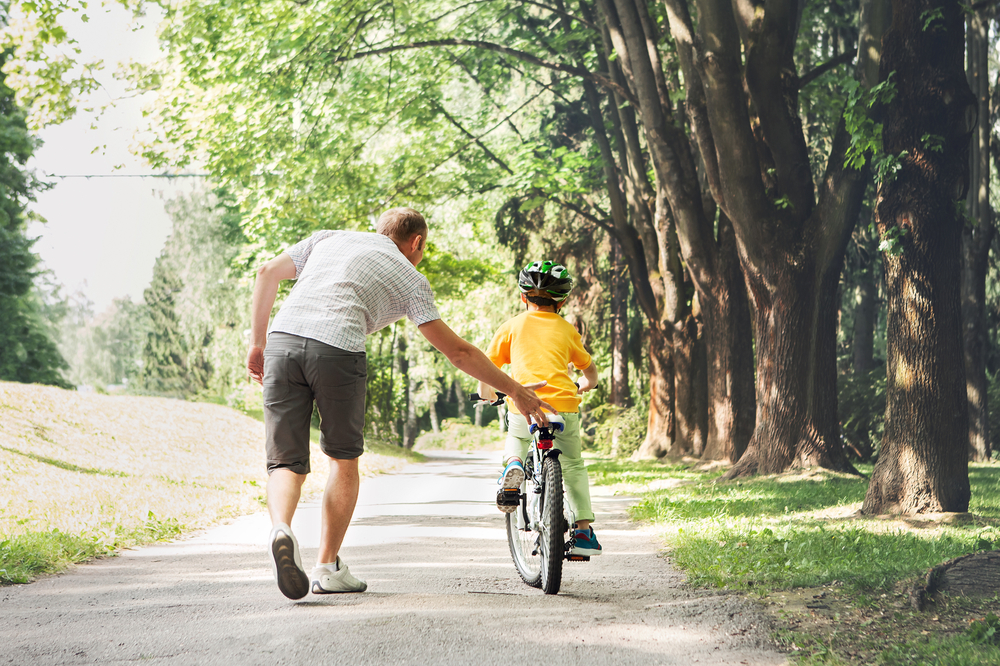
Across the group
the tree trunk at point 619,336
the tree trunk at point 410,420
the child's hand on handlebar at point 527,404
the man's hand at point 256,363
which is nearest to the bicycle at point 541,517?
the child's hand on handlebar at point 527,404

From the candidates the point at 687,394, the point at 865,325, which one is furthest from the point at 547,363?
the point at 865,325

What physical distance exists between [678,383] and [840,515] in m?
9.39

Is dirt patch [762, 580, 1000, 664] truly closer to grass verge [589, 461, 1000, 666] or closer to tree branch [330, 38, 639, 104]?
grass verge [589, 461, 1000, 666]

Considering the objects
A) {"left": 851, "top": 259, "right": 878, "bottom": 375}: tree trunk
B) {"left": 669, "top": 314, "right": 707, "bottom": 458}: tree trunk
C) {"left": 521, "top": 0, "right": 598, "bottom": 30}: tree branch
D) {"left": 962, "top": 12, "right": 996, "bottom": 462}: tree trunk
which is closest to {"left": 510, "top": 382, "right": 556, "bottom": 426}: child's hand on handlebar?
{"left": 521, "top": 0, "right": 598, "bottom": 30}: tree branch

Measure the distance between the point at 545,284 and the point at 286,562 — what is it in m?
2.27

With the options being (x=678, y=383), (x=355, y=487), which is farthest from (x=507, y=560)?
(x=678, y=383)

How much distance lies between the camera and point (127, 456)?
14.7 m

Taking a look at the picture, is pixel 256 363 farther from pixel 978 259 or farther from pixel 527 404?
pixel 978 259

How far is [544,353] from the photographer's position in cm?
544

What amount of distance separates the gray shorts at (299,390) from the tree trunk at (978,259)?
15.0 m

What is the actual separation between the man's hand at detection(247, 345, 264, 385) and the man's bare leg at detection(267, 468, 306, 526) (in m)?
0.47

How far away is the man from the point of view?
14.4ft

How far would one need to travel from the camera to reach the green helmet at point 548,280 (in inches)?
217

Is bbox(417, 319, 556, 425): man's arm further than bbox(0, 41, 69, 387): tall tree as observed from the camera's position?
No
